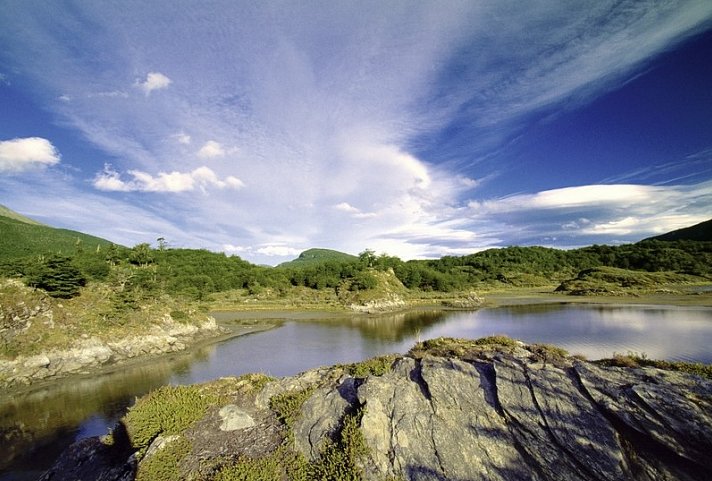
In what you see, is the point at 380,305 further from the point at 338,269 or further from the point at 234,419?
the point at 234,419

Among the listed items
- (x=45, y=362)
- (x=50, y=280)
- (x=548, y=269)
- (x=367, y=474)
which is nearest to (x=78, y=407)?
(x=45, y=362)

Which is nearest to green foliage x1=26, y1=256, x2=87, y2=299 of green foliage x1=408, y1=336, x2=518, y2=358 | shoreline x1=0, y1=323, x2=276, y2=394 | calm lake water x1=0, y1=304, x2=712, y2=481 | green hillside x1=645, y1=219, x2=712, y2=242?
shoreline x1=0, y1=323, x2=276, y2=394

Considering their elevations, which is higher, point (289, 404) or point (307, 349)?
point (289, 404)

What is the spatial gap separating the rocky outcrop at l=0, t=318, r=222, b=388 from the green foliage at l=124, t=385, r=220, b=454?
73.6 feet

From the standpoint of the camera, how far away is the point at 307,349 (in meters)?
40.1

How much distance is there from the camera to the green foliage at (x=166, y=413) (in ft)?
45.1

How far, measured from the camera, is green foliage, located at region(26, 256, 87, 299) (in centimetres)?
3612

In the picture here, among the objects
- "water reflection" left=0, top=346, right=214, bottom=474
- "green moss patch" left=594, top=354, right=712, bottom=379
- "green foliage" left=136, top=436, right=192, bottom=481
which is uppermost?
"green moss patch" left=594, top=354, right=712, bottom=379

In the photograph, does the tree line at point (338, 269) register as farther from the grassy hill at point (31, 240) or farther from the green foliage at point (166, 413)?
the green foliage at point (166, 413)

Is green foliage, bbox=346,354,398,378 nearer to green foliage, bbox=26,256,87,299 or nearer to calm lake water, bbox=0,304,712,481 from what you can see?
calm lake water, bbox=0,304,712,481

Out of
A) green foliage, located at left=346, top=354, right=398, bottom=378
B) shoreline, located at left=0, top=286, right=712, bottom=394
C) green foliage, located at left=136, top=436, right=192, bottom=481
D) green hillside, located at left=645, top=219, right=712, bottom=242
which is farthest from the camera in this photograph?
green hillside, located at left=645, top=219, right=712, bottom=242

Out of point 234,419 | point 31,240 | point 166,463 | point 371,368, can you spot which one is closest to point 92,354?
point 234,419

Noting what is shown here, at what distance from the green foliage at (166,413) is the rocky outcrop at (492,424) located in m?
0.73

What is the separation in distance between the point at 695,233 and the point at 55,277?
255650 mm
